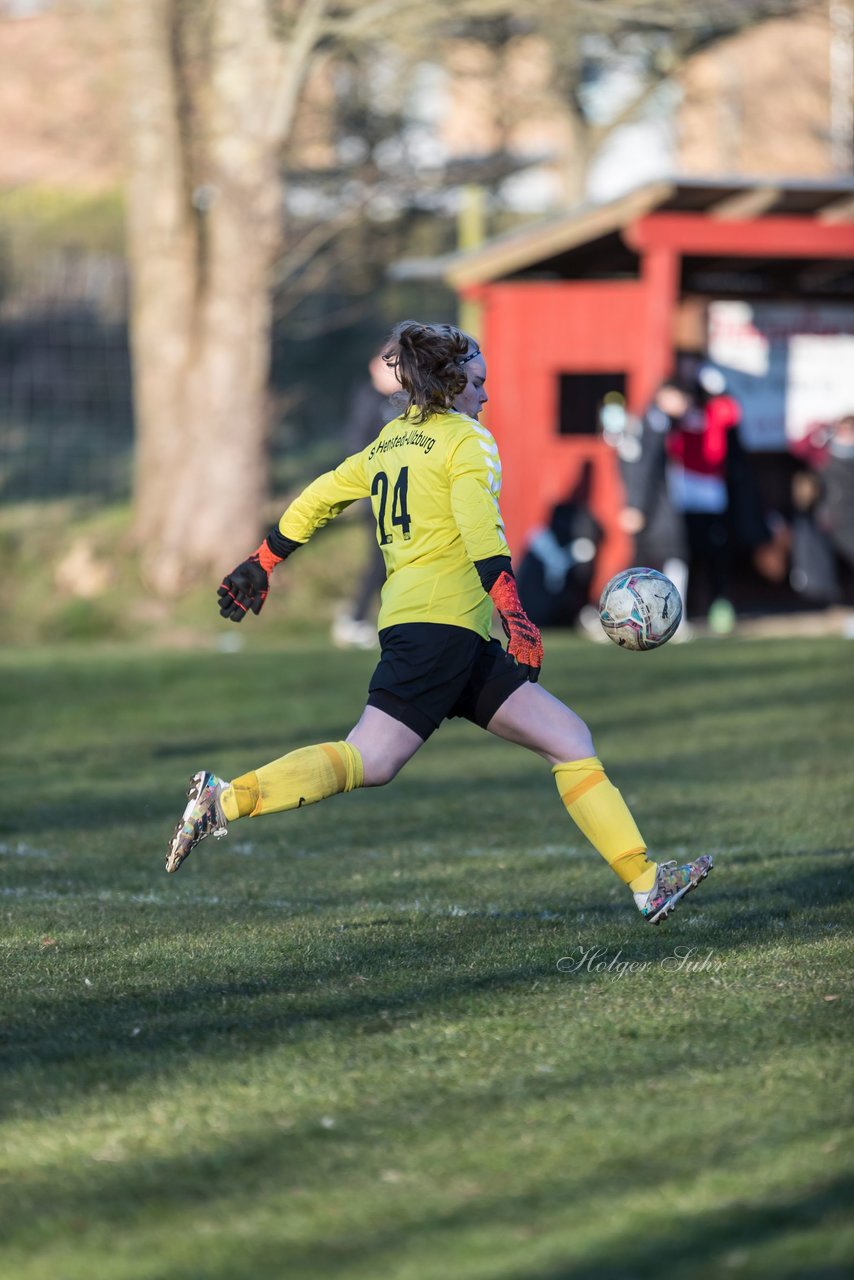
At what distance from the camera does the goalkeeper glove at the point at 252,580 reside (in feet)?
20.1

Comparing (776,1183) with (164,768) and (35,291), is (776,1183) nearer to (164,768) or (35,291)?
(164,768)

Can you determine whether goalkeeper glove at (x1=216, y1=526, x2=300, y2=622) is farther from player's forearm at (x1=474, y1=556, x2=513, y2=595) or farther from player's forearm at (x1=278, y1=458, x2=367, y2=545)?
player's forearm at (x1=474, y1=556, x2=513, y2=595)

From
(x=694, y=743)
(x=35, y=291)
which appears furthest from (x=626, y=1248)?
(x=35, y=291)

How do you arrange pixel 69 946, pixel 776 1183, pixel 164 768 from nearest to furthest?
pixel 776 1183
pixel 69 946
pixel 164 768

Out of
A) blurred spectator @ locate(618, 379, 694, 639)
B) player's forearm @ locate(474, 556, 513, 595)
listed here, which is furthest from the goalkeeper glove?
blurred spectator @ locate(618, 379, 694, 639)

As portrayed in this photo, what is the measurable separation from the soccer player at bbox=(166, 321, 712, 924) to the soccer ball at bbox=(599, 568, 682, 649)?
0.54 meters

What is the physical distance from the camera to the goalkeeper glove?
20.1ft

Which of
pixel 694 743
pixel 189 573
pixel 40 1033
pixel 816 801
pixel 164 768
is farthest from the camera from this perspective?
pixel 189 573

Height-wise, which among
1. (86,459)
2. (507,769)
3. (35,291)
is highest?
(35,291)

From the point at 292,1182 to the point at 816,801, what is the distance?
5.79 meters

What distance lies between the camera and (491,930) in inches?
237

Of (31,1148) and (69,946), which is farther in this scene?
(69,946)

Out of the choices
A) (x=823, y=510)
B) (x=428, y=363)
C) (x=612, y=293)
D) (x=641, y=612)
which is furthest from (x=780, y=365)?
(x=428, y=363)
